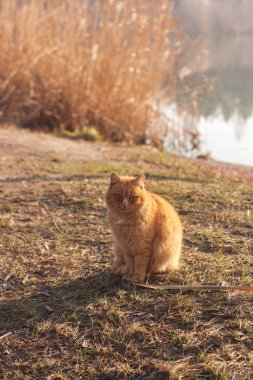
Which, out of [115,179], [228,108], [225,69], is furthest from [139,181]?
[225,69]

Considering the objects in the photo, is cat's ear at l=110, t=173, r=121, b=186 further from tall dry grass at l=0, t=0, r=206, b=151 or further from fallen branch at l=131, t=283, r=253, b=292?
tall dry grass at l=0, t=0, r=206, b=151

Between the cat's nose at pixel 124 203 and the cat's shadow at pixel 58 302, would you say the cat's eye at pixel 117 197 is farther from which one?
the cat's shadow at pixel 58 302

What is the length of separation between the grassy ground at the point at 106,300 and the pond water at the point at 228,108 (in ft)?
14.7

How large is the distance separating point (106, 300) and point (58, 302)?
244mm

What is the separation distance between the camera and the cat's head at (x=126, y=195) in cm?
241

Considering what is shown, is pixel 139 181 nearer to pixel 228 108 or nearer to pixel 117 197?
pixel 117 197

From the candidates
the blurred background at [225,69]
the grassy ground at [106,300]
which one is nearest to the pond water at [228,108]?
the blurred background at [225,69]

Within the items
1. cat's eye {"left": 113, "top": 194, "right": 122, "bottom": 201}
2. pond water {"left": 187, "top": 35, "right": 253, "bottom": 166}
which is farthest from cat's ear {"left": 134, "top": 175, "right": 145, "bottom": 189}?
pond water {"left": 187, "top": 35, "right": 253, "bottom": 166}

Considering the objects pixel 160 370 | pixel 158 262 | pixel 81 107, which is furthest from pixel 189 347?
pixel 81 107

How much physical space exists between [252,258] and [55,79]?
557 cm

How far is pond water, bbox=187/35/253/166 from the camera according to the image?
344 inches

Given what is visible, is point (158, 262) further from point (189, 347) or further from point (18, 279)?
point (18, 279)

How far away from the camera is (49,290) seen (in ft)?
8.63

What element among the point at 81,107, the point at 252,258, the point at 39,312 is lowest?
the point at 39,312
